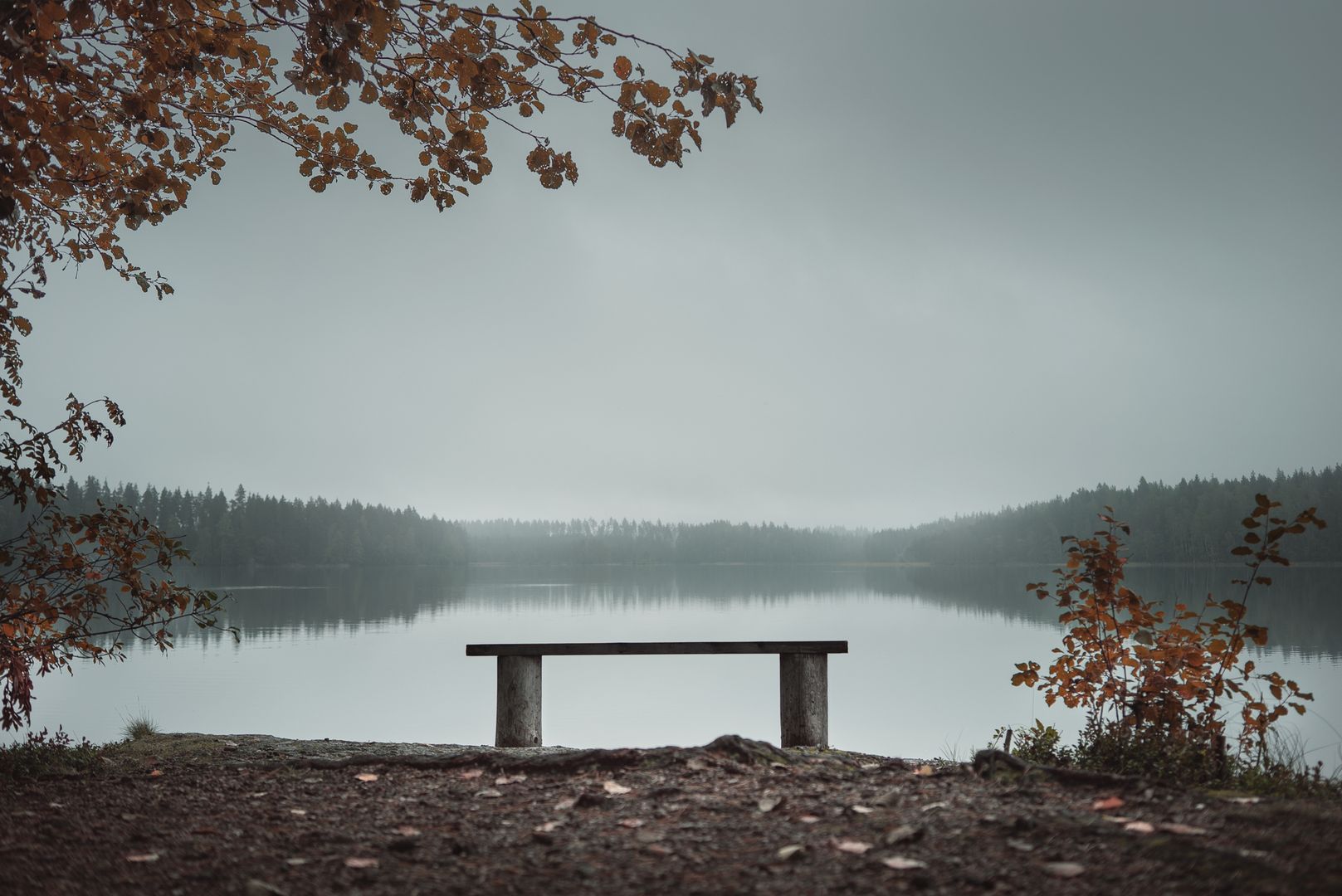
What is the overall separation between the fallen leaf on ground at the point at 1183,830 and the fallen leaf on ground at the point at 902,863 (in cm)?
91

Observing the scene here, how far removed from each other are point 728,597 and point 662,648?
4316 centimetres

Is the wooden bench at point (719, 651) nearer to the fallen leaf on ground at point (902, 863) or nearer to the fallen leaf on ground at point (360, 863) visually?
the fallen leaf on ground at point (360, 863)

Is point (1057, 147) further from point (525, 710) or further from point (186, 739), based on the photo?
point (186, 739)

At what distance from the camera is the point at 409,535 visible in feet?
331

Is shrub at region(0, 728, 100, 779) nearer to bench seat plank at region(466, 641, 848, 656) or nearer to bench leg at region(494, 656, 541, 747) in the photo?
bench seat plank at region(466, 641, 848, 656)

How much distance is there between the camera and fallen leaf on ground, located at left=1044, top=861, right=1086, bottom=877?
2.59 metres

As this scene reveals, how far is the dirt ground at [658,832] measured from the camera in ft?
8.73

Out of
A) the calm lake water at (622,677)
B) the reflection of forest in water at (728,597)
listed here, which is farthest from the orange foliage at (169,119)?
the reflection of forest in water at (728,597)

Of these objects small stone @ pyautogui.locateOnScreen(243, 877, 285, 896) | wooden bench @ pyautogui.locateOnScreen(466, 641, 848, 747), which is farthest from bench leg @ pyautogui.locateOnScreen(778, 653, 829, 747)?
small stone @ pyautogui.locateOnScreen(243, 877, 285, 896)

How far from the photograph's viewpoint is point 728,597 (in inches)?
1928

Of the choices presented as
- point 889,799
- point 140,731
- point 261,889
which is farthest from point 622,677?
point 261,889

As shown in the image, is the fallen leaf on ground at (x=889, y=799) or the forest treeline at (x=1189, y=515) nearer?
the fallen leaf on ground at (x=889, y=799)

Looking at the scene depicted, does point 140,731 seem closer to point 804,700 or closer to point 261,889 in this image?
point 804,700

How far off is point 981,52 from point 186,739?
1851 cm
